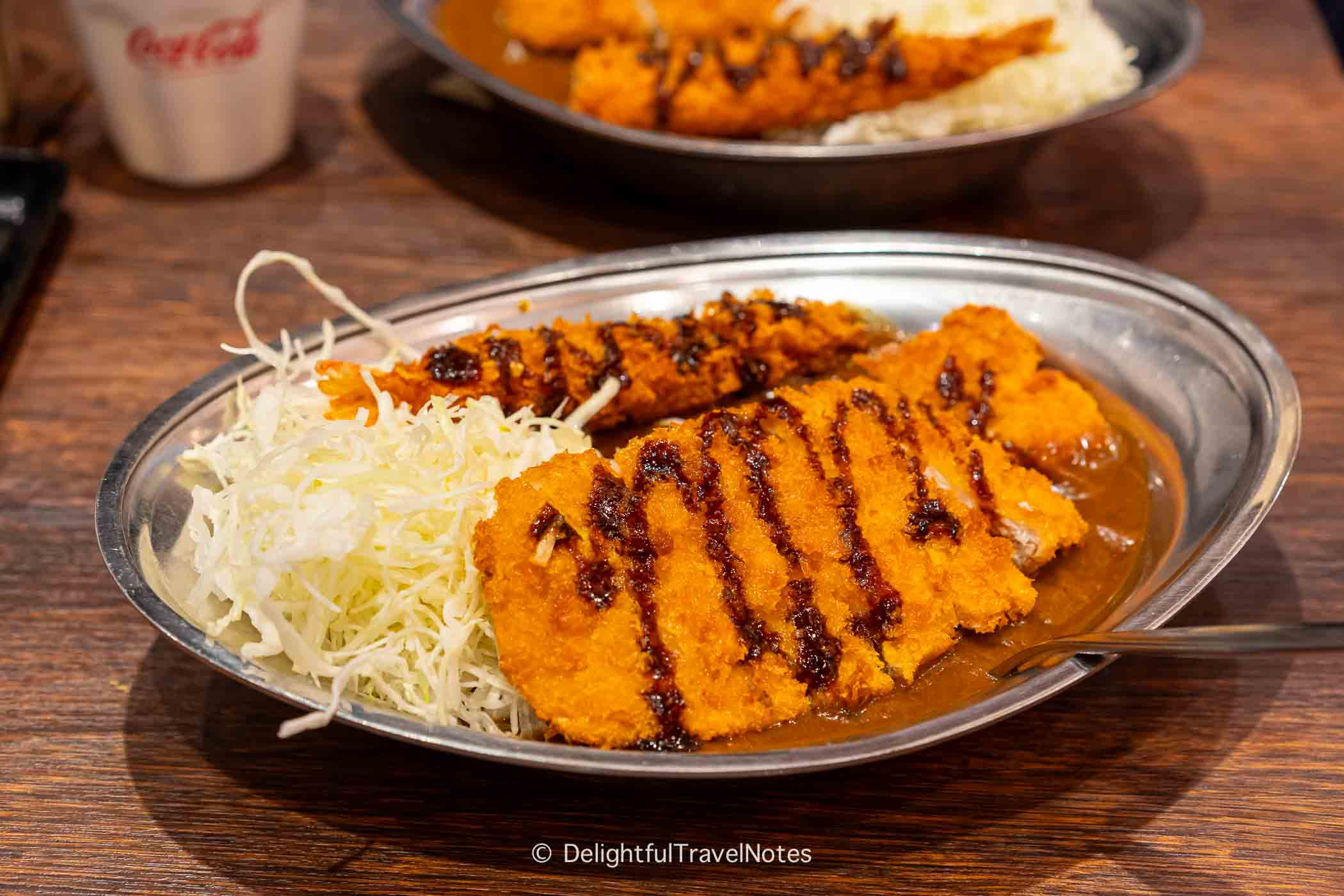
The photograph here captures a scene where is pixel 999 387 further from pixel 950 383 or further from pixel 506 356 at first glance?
pixel 506 356

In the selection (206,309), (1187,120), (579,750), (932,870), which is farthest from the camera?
(1187,120)

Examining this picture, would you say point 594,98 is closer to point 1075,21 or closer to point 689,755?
point 1075,21

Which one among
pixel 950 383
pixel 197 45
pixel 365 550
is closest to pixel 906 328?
pixel 950 383

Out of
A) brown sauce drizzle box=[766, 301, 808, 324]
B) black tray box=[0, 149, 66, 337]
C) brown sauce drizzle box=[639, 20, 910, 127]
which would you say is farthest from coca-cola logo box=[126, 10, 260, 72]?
brown sauce drizzle box=[766, 301, 808, 324]

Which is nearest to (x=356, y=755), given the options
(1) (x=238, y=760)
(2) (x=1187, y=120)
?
(1) (x=238, y=760)

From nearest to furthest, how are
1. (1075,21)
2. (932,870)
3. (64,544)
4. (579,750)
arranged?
(579,750) < (932,870) < (64,544) < (1075,21)

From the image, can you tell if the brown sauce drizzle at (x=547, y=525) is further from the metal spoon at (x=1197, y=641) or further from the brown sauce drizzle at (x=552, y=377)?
the metal spoon at (x=1197, y=641)

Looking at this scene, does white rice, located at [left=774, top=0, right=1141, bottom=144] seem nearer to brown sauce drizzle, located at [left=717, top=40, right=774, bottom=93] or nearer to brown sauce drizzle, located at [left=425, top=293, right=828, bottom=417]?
brown sauce drizzle, located at [left=717, top=40, right=774, bottom=93]
